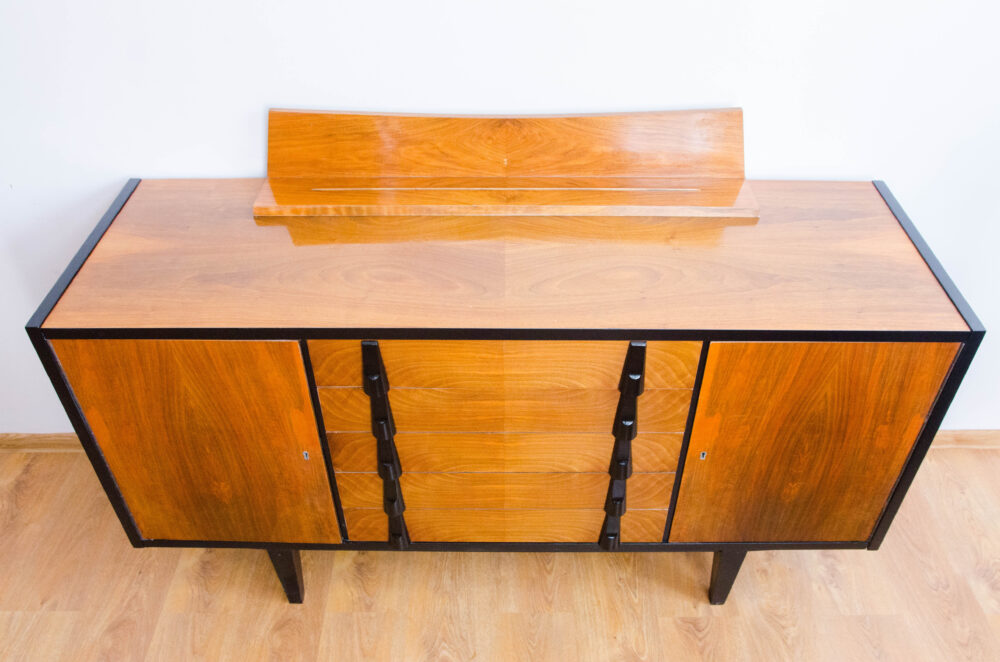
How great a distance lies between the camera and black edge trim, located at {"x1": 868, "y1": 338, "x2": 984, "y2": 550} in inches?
41.8

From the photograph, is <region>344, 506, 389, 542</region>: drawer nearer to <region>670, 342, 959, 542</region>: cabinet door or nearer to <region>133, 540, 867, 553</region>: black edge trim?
<region>133, 540, 867, 553</region>: black edge trim

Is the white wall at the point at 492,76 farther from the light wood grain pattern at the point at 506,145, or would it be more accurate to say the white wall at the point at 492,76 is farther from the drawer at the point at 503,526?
the drawer at the point at 503,526

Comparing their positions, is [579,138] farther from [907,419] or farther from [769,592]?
[769,592]

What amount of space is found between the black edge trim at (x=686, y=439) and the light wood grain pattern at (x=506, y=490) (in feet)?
0.04

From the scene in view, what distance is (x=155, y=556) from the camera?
5.19 ft

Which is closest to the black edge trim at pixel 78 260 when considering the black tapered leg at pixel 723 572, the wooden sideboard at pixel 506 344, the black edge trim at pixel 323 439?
the wooden sideboard at pixel 506 344

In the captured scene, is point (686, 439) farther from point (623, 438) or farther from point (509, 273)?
point (509, 273)

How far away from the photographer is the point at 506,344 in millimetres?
1058

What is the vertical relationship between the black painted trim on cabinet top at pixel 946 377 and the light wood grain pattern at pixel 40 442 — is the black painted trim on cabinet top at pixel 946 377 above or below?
above

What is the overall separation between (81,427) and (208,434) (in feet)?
0.64

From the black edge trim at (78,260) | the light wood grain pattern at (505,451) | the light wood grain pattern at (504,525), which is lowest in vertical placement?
the light wood grain pattern at (504,525)

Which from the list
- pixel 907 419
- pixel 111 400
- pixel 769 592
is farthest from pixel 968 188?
pixel 111 400

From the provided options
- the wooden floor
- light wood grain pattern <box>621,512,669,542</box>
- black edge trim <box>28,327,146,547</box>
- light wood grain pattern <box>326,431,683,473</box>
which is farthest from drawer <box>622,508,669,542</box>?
black edge trim <box>28,327,146,547</box>

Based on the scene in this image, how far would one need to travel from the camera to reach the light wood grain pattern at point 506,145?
4.05ft
